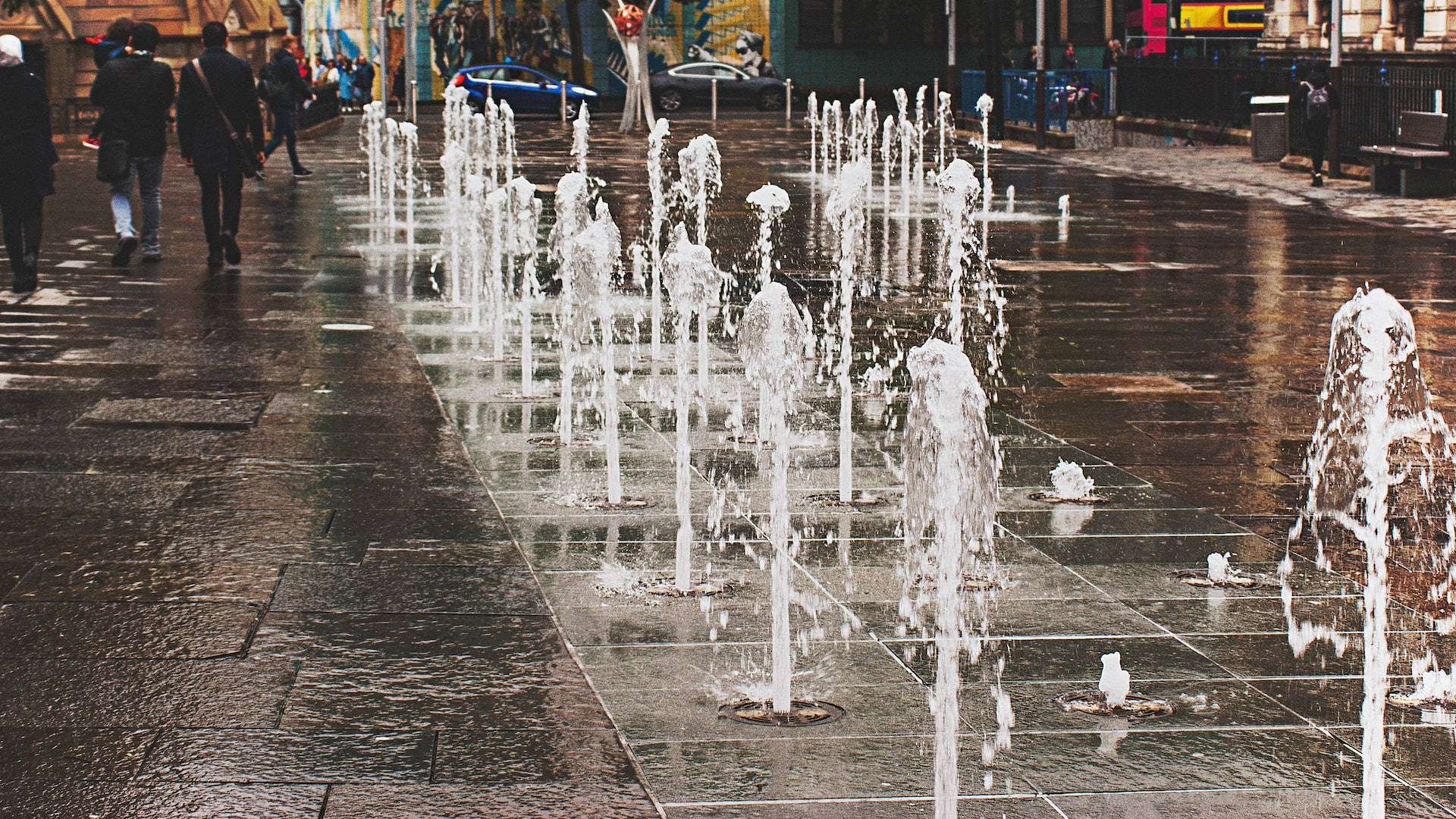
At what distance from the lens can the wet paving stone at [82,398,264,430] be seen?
877cm

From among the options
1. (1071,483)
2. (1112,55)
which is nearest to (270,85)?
(1112,55)

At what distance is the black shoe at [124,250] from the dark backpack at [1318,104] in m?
16.2

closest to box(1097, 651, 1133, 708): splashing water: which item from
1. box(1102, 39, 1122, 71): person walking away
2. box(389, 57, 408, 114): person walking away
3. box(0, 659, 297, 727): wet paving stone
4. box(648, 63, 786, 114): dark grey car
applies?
box(0, 659, 297, 727): wet paving stone

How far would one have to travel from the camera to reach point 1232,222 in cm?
2022

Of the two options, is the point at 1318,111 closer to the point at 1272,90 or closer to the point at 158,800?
the point at 1272,90

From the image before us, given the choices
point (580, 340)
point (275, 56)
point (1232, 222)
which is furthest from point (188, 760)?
point (275, 56)

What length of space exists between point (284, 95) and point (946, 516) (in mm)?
22984

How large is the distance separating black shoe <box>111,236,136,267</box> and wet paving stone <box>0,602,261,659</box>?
9608 mm

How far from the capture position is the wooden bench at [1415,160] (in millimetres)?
22609

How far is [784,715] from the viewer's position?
4949mm

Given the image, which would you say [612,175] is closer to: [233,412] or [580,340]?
[580,340]

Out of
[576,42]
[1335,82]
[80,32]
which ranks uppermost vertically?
[576,42]

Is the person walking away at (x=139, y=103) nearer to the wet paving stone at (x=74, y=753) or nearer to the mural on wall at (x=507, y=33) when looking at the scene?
the wet paving stone at (x=74, y=753)

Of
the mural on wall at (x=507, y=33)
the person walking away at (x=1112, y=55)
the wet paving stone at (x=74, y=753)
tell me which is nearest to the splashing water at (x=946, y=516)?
the wet paving stone at (x=74, y=753)
